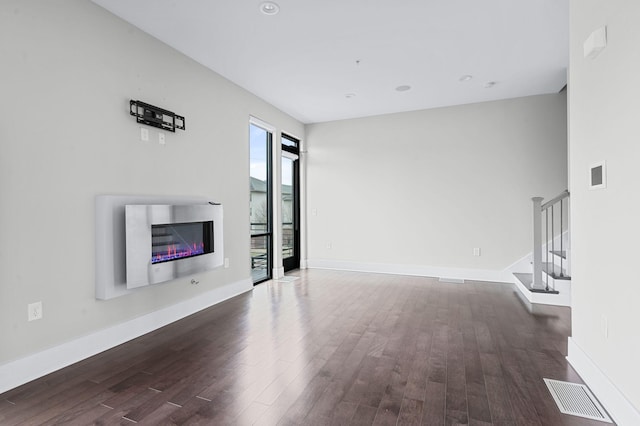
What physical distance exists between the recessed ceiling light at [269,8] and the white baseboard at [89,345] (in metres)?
2.93

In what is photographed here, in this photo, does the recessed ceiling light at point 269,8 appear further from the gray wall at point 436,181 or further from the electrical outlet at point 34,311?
the gray wall at point 436,181

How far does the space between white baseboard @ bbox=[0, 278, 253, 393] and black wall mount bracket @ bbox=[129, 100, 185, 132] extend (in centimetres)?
183

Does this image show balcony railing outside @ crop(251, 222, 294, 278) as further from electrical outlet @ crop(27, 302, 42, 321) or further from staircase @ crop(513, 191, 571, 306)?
staircase @ crop(513, 191, 571, 306)

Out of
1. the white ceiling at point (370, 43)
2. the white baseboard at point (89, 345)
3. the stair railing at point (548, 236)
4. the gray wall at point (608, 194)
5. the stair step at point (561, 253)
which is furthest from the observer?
the stair step at point (561, 253)

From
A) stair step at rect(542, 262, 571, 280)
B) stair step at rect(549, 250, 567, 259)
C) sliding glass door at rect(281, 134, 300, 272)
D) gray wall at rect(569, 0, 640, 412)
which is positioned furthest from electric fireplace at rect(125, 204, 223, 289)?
stair step at rect(549, 250, 567, 259)

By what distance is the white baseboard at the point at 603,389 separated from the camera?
1622mm

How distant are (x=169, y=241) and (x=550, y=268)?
482cm

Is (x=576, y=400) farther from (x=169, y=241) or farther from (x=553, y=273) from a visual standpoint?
(x=169, y=241)

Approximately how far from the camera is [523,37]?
322 centimetres

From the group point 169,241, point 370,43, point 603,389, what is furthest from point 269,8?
point 603,389

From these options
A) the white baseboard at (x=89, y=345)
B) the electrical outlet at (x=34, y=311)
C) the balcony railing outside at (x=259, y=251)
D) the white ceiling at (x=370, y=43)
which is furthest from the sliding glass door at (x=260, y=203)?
the electrical outlet at (x=34, y=311)

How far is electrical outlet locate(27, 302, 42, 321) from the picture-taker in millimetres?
2230

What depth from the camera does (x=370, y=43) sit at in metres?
3.32

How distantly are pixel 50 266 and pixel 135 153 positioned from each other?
1.16 metres
